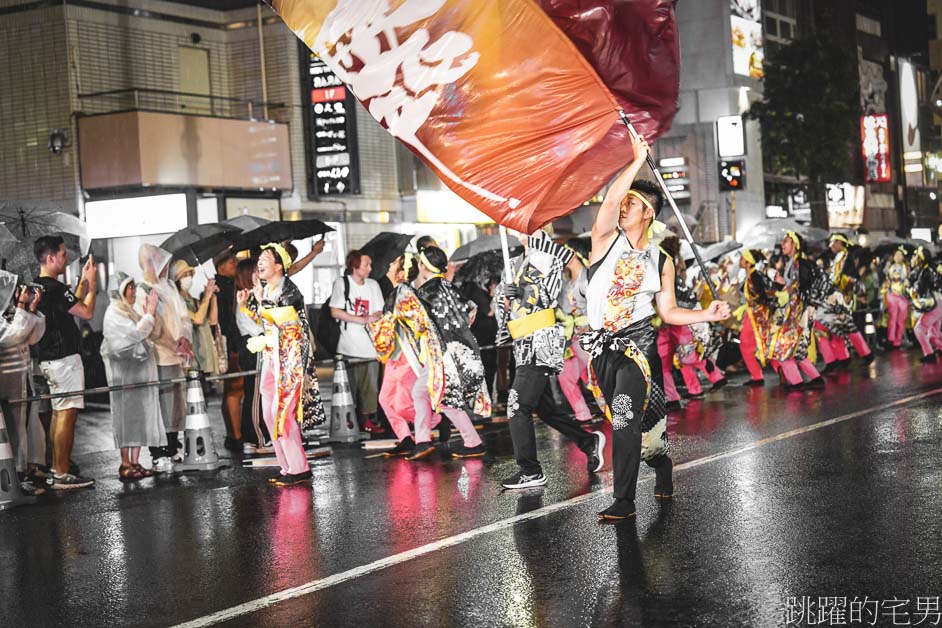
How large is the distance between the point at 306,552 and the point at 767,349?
407 inches

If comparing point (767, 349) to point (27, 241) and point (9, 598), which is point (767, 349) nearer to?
point (27, 241)

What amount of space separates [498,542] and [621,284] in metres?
1.77

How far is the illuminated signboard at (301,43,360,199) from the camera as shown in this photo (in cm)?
2534

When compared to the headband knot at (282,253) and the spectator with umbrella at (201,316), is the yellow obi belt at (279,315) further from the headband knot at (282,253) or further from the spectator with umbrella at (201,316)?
the spectator with umbrella at (201,316)

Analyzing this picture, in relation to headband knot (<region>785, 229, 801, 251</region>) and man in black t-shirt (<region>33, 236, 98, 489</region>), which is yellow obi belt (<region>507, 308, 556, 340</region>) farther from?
headband knot (<region>785, 229, 801, 251</region>)

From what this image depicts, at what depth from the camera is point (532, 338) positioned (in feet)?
32.5

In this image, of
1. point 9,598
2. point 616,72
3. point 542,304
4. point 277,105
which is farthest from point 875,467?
point 277,105

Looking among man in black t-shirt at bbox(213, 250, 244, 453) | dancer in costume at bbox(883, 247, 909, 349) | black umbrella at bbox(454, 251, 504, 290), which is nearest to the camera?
man in black t-shirt at bbox(213, 250, 244, 453)

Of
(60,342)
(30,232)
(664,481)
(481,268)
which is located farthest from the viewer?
(481,268)

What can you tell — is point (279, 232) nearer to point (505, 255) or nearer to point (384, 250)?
point (384, 250)

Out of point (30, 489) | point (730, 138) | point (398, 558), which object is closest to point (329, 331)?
point (30, 489)

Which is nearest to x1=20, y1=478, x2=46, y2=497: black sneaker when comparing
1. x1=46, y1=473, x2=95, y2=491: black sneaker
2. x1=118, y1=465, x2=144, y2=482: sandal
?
x1=46, y1=473, x2=95, y2=491: black sneaker

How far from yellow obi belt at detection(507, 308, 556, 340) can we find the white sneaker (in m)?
4.00

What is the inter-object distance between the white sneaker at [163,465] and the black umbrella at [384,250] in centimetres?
322
